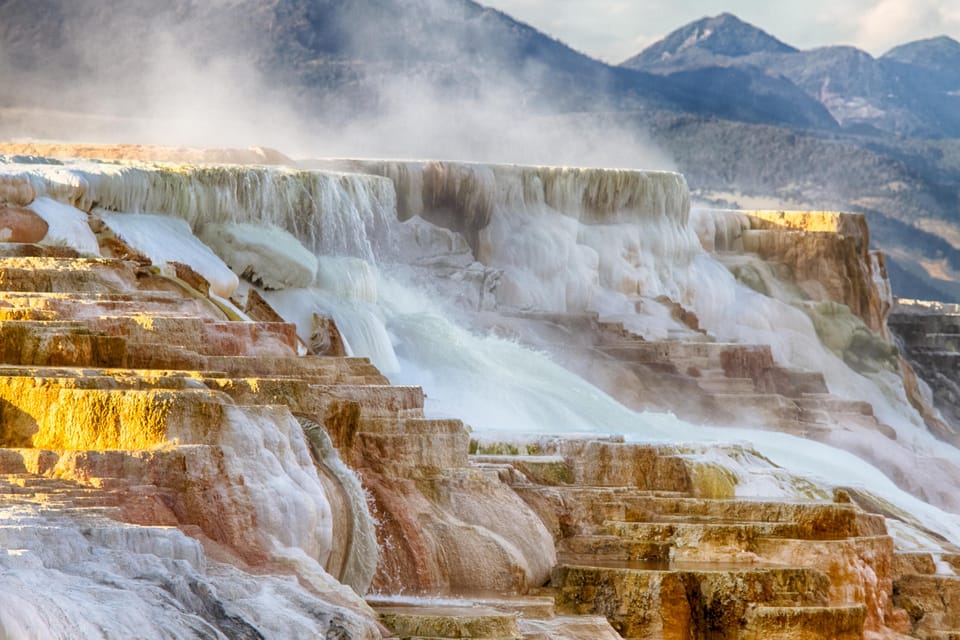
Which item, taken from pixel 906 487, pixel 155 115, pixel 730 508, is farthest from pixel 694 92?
pixel 730 508

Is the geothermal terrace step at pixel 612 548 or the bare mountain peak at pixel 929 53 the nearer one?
the geothermal terrace step at pixel 612 548

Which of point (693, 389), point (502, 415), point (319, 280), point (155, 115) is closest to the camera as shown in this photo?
point (502, 415)

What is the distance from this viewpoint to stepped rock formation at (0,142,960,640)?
1471cm

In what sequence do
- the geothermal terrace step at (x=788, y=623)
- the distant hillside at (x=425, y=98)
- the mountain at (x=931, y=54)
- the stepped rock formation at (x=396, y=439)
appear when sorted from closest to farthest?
the stepped rock formation at (x=396, y=439)
the geothermal terrace step at (x=788, y=623)
the distant hillside at (x=425, y=98)
the mountain at (x=931, y=54)

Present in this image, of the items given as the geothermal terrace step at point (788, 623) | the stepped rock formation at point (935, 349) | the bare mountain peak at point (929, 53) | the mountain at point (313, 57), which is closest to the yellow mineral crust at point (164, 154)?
the geothermal terrace step at point (788, 623)

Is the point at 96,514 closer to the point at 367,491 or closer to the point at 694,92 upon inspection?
the point at 367,491

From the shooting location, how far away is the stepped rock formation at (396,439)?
14.7 metres

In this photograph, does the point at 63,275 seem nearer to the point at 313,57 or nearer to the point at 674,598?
the point at 674,598

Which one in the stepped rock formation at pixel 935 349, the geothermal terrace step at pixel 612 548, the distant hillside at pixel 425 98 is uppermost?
the distant hillside at pixel 425 98

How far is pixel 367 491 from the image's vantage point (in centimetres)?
1905

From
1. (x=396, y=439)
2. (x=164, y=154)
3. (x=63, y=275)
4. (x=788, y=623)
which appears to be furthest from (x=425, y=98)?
(x=788, y=623)

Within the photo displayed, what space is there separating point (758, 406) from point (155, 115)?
1121 inches

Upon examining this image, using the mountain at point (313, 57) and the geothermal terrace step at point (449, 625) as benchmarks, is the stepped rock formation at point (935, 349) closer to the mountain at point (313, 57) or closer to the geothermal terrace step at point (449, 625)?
the mountain at point (313, 57)

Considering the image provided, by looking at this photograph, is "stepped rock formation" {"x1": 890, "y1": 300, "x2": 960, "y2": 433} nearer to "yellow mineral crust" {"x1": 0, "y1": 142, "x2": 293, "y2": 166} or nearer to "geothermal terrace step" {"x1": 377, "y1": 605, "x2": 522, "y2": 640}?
"yellow mineral crust" {"x1": 0, "y1": 142, "x2": 293, "y2": 166}
